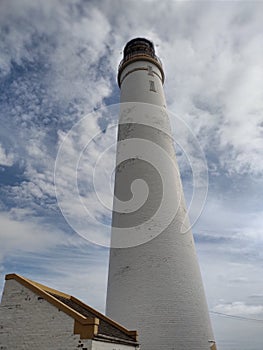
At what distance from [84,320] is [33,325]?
4.73 ft

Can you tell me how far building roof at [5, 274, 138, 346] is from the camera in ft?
20.5

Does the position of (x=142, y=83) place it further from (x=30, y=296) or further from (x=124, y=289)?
(x=30, y=296)

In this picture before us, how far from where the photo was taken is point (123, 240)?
11.3 meters

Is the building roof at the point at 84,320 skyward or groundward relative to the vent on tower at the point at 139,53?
groundward

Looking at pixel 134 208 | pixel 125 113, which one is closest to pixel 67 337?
pixel 134 208

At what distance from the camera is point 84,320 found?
6.29 meters

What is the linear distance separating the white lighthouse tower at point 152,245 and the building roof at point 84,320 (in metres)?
1.22

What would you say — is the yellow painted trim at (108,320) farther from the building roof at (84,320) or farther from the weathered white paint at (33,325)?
the weathered white paint at (33,325)

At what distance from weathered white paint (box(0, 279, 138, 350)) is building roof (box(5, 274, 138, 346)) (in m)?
0.10

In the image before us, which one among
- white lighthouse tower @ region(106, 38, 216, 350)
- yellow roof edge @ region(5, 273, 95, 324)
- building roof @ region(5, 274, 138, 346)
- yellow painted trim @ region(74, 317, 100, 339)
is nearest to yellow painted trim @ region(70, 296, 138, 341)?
building roof @ region(5, 274, 138, 346)

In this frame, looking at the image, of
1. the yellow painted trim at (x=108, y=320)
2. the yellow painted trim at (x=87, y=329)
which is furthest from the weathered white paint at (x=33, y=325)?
the yellow painted trim at (x=108, y=320)

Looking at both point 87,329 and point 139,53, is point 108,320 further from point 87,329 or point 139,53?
point 139,53

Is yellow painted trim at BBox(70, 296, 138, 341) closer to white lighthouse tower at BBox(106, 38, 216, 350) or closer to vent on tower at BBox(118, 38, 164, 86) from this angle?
white lighthouse tower at BBox(106, 38, 216, 350)

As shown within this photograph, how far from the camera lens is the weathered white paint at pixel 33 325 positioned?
641cm
